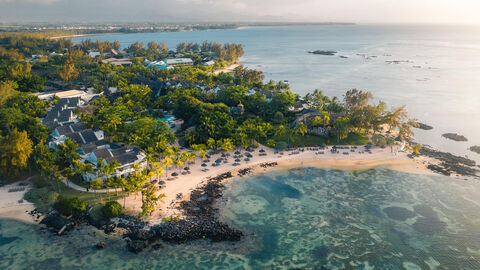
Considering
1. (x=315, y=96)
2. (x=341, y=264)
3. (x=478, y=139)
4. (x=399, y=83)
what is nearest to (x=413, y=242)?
(x=341, y=264)

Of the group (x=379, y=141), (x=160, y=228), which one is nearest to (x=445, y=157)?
(x=379, y=141)

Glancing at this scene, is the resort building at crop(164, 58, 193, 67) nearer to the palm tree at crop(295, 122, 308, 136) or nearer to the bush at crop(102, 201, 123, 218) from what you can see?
the palm tree at crop(295, 122, 308, 136)

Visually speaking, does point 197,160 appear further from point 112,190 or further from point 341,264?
point 341,264

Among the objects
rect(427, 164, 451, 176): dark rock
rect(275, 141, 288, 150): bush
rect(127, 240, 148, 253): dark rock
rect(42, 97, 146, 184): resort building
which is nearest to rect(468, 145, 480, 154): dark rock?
rect(427, 164, 451, 176): dark rock

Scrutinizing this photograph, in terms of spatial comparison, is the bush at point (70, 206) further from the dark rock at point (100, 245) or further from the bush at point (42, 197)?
the dark rock at point (100, 245)

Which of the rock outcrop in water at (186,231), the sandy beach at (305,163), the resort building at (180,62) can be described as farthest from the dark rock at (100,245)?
the resort building at (180,62)

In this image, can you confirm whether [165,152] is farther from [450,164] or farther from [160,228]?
[450,164]
